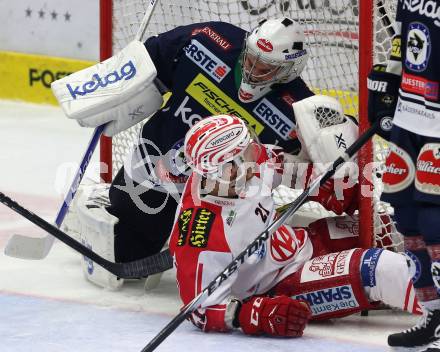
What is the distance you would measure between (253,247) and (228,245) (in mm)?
88

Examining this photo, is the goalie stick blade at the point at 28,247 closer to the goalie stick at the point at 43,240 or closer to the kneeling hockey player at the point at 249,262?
the goalie stick at the point at 43,240

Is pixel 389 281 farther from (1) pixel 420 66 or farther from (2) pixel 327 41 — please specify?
(2) pixel 327 41

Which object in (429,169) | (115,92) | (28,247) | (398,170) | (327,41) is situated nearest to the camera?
(429,169)

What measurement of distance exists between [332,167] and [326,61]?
2.95 feet

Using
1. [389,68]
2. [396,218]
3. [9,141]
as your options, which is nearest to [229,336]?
[396,218]

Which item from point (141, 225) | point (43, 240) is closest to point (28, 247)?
point (43, 240)

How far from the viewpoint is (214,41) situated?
3.81 m

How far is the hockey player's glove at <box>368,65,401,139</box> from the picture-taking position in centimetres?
308

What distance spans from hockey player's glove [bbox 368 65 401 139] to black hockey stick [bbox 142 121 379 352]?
0.03 meters

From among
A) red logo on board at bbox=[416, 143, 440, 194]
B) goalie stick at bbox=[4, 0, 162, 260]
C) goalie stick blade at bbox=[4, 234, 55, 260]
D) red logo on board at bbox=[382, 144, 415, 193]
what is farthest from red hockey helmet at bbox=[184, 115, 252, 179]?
goalie stick blade at bbox=[4, 234, 55, 260]

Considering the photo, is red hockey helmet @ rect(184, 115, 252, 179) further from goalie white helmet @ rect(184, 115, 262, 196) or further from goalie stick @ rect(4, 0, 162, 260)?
goalie stick @ rect(4, 0, 162, 260)

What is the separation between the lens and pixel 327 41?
13.3ft

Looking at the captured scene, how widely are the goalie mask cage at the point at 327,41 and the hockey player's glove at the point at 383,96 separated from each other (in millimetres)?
260

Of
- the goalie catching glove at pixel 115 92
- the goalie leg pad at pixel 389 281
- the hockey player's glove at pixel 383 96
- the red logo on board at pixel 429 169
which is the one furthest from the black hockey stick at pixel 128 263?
the red logo on board at pixel 429 169
